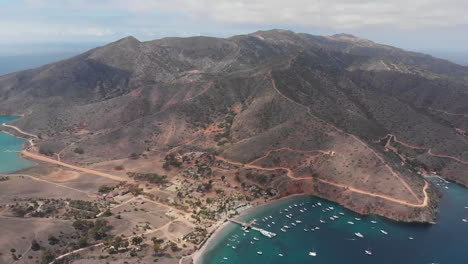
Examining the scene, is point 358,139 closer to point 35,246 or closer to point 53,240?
point 53,240

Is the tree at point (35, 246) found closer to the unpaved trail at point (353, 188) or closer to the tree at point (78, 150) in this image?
the unpaved trail at point (353, 188)

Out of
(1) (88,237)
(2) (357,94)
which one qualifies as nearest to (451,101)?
(2) (357,94)

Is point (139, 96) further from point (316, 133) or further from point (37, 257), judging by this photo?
point (37, 257)

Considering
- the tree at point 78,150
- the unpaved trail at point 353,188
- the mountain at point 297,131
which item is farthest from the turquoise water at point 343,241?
the tree at point 78,150

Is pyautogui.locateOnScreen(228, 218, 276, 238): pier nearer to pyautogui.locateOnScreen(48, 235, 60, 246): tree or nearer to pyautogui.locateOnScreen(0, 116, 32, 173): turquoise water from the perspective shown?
pyautogui.locateOnScreen(48, 235, 60, 246): tree

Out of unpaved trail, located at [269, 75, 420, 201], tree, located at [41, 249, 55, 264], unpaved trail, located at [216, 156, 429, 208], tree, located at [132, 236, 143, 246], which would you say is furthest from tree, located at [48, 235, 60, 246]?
unpaved trail, located at [269, 75, 420, 201]
